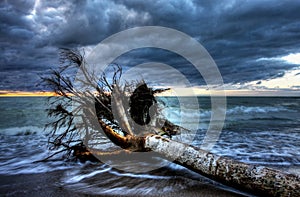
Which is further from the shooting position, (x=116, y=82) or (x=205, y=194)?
(x=116, y=82)

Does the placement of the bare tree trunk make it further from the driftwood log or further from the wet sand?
the wet sand

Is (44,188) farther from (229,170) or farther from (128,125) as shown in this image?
(229,170)

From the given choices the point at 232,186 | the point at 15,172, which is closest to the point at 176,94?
the point at 232,186

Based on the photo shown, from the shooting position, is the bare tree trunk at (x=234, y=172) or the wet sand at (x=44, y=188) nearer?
the bare tree trunk at (x=234, y=172)

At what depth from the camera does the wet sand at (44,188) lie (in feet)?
12.4

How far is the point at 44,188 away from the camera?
418 cm

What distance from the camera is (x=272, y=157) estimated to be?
6.38 metres

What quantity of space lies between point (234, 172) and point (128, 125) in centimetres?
327

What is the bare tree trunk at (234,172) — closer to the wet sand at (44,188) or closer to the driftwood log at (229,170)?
the driftwood log at (229,170)

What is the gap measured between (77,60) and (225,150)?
19.1 ft

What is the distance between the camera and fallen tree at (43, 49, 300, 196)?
3.80 m

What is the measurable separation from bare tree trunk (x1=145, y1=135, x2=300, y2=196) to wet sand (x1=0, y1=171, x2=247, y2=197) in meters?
0.27

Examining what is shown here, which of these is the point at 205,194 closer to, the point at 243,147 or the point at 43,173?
the point at 43,173

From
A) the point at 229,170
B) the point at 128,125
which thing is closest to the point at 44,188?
the point at 128,125
